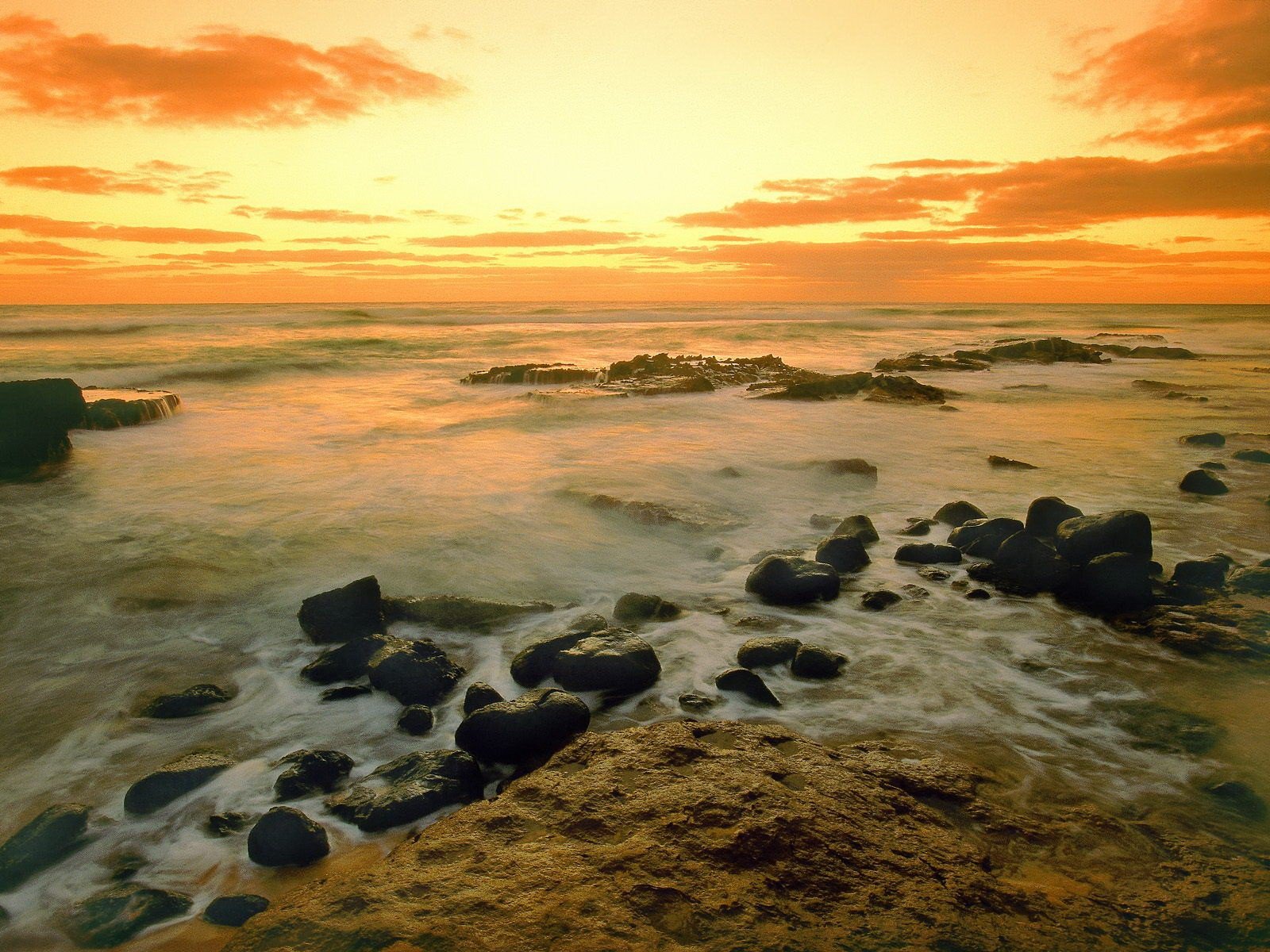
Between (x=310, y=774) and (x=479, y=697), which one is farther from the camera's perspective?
(x=479, y=697)

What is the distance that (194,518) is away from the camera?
27.7ft

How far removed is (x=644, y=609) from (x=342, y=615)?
217cm

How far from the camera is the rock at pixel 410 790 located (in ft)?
10.7

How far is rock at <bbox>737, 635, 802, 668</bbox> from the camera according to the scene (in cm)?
477

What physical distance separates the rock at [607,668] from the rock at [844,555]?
250 cm

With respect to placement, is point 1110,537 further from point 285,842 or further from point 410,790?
point 285,842

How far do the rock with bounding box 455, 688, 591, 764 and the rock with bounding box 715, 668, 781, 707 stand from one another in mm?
1006

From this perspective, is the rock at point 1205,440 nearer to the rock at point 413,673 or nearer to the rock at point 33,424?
the rock at point 413,673

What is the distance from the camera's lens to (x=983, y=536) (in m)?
6.85

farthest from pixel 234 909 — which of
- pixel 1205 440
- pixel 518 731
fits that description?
pixel 1205 440

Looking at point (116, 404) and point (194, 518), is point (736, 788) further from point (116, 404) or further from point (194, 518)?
point (116, 404)

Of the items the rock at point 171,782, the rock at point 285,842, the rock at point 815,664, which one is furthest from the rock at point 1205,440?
the rock at point 171,782

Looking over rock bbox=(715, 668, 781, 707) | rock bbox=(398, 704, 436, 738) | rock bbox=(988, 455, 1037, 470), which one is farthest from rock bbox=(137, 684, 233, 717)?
rock bbox=(988, 455, 1037, 470)

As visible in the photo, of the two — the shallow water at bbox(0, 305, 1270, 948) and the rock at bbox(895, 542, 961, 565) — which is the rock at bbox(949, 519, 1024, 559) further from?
the shallow water at bbox(0, 305, 1270, 948)
